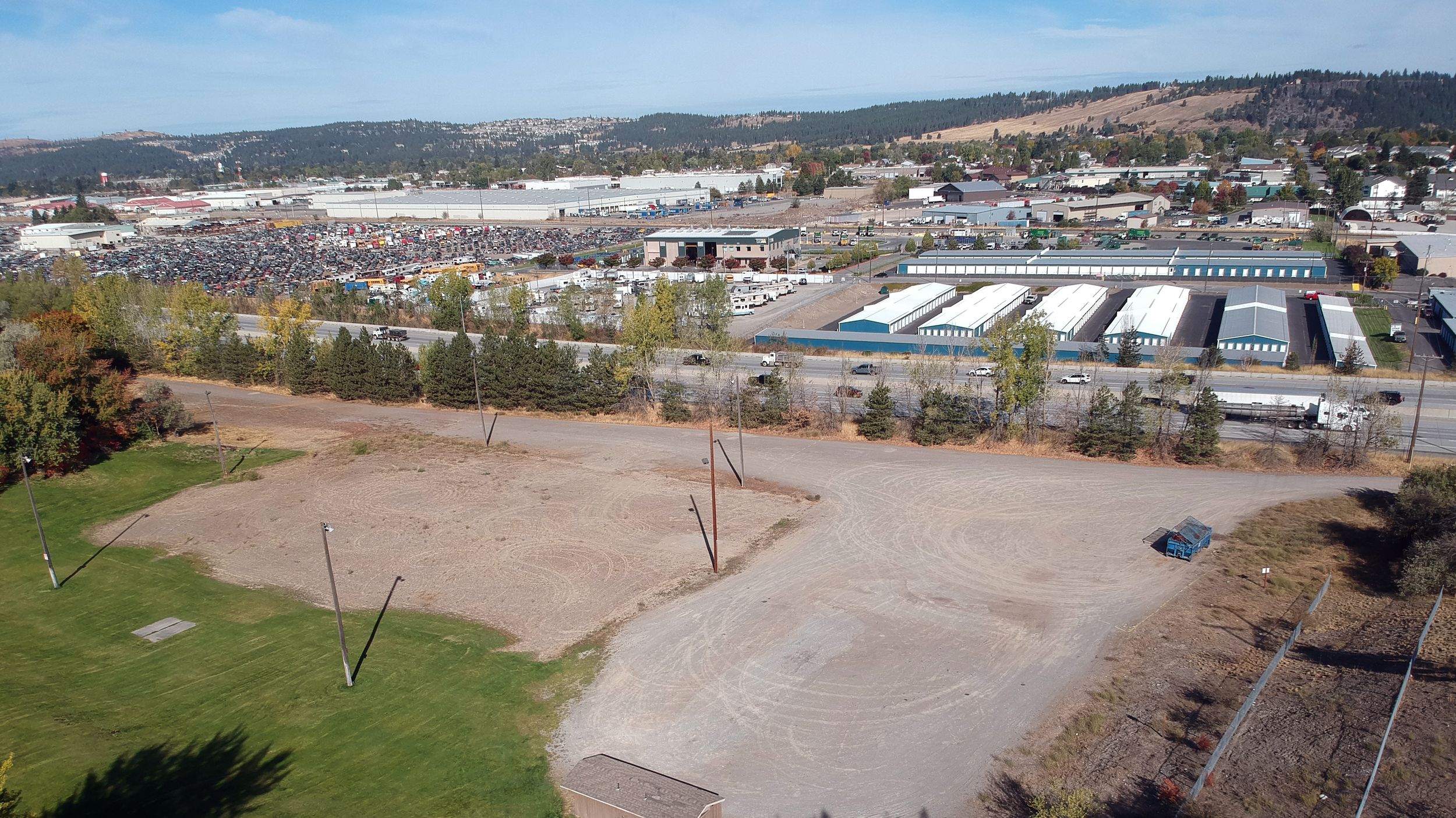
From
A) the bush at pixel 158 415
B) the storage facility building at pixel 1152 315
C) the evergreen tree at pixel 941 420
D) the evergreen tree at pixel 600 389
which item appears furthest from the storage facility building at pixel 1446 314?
the bush at pixel 158 415

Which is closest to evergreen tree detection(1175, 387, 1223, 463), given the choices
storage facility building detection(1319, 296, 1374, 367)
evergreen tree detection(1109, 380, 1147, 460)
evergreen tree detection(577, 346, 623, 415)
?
evergreen tree detection(1109, 380, 1147, 460)

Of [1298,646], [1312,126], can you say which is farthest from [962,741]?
[1312,126]

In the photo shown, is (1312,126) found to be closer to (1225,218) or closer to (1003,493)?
(1225,218)

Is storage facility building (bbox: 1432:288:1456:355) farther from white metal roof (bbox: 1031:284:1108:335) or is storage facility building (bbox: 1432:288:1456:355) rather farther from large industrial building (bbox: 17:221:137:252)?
large industrial building (bbox: 17:221:137:252)

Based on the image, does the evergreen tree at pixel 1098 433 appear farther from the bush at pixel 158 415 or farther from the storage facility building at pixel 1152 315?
the bush at pixel 158 415

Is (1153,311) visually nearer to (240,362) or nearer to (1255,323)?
(1255,323)
